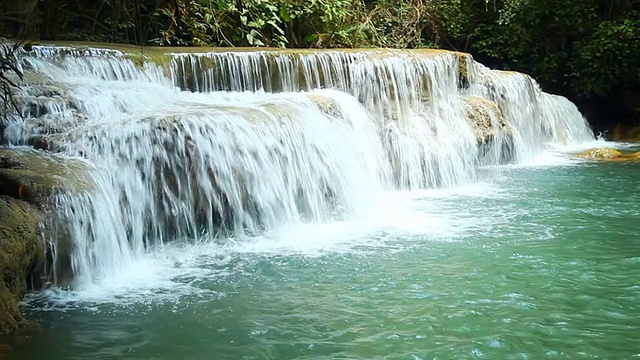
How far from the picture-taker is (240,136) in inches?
269

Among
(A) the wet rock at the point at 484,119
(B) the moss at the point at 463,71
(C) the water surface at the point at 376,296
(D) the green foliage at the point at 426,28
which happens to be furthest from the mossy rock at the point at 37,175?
(B) the moss at the point at 463,71

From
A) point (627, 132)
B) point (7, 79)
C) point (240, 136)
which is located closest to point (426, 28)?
point (627, 132)

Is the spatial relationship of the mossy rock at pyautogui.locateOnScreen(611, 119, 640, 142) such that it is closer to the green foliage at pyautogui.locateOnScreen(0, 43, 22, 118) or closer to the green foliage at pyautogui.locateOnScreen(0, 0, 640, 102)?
the green foliage at pyautogui.locateOnScreen(0, 0, 640, 102)

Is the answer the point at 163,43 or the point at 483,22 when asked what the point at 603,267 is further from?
the point at 483,22

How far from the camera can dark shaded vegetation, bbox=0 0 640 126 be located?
11.0m

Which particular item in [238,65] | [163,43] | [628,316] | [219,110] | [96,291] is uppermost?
[163,43]

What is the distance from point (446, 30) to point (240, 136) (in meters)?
12.0

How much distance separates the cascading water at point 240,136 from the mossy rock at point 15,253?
13.0 inches

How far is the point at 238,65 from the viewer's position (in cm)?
922

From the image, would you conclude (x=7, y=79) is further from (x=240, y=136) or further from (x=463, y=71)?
(x=463, y=71)

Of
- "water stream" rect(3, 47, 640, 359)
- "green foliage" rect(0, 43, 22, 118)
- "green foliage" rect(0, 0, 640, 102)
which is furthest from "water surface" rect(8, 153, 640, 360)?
"green foliage" rect(0, 0, 640, 102)

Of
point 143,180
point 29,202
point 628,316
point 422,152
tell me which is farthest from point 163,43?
point 628,316

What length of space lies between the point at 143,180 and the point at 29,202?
130 cm

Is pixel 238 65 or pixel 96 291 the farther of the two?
pixel 238 65
